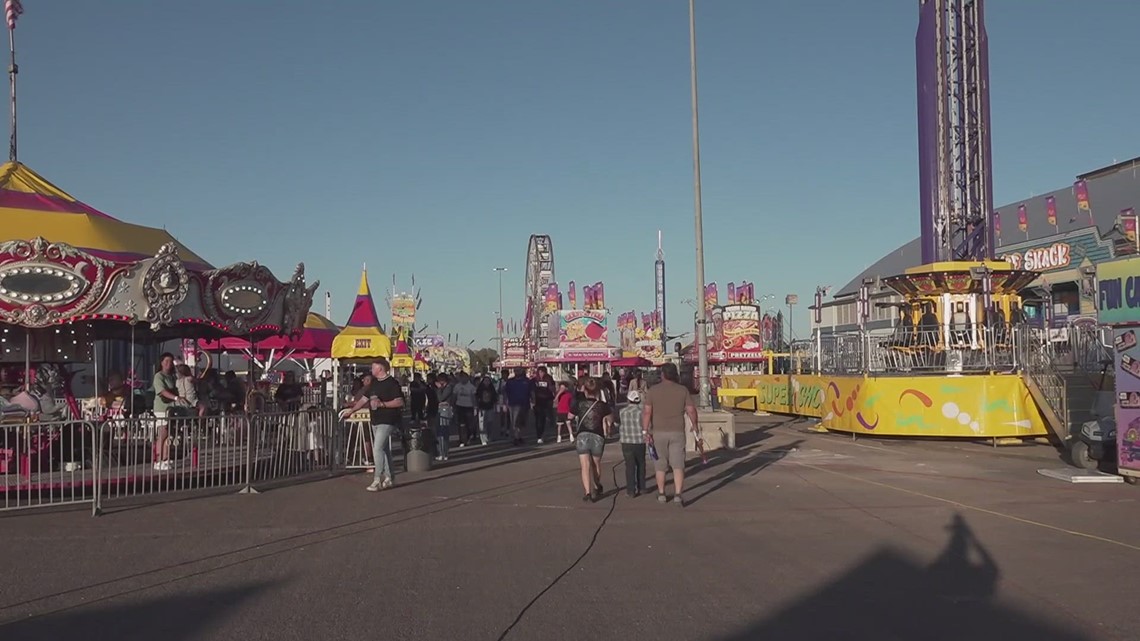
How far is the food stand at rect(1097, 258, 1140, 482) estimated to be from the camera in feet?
41.9

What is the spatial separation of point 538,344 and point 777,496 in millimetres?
55255

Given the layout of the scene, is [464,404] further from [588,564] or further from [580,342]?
[580,342]

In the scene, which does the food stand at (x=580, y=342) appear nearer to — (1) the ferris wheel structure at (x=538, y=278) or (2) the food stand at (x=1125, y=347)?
(1) the ferris wheel structure at (x=538, y=278)

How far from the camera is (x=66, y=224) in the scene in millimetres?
14812

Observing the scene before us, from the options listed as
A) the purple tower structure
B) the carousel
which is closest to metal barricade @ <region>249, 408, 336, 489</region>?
the carousel

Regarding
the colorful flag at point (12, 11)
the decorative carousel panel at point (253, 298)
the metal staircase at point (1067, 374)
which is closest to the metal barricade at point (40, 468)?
the decorative carousel panel at point (253, 298)

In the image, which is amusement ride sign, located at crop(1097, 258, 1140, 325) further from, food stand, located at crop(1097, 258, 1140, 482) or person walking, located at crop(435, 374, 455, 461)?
person walking, located at crop(435, 374, 455, 461)

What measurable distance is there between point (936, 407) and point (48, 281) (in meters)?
16.2

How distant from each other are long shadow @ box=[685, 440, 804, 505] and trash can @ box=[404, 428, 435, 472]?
4491 mm

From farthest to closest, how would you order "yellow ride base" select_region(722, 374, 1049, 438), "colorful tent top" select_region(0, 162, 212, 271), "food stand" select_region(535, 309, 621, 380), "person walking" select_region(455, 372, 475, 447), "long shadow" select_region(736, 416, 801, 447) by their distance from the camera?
"food stand" select_region(535, 309, 621, 380), "long shadow" select_region(736, 416, 801, 447), "person walking" select_region(455, 372, 475, 447), "yellow ride base" select_region(722, 374, 1049, 438), "colorful tent top" select_region(0, 162, 212, 271)

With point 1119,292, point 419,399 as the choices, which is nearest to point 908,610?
Answer: point 1119,292

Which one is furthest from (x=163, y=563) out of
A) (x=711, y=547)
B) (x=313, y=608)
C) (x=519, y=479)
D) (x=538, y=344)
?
(x=538, y=344)

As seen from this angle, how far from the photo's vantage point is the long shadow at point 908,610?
19.8 feet

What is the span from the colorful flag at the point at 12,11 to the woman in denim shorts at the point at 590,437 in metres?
12.8
